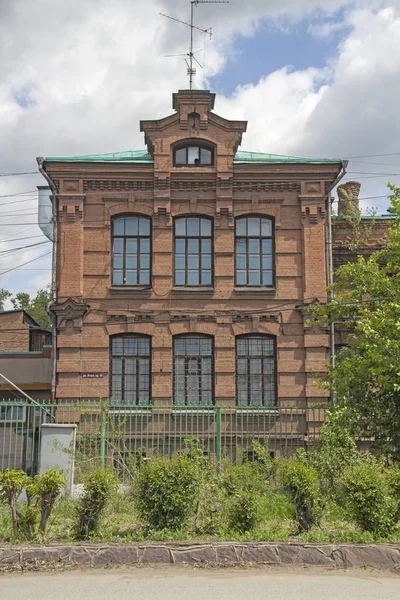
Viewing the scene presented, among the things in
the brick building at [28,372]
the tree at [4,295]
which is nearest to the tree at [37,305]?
the tree at [4,295]

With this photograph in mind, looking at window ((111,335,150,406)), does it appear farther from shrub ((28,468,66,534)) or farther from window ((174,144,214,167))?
shrub ((28,468,66,534))

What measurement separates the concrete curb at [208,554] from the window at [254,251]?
11.4 m

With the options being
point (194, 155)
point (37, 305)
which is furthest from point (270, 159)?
point (37, 305)

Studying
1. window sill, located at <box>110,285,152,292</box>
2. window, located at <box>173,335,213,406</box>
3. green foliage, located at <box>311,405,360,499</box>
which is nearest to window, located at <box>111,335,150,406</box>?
window, located at <box>173,335,213,406</box>

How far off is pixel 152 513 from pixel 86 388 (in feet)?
30.8

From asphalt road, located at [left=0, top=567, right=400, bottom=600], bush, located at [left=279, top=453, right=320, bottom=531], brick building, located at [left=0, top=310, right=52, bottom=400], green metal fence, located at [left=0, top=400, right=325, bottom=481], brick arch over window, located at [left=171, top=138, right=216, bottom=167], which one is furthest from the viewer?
brick arch over window, located at [left=171, top=138, right=216, bottom=167]

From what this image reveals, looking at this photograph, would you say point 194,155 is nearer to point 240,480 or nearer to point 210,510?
point 240,480

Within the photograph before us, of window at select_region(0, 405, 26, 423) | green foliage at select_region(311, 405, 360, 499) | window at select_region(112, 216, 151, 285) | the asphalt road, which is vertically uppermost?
window at select_region(112, 216, 151, 285)

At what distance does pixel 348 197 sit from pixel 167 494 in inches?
545

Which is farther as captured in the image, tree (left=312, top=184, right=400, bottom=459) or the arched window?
the arched window

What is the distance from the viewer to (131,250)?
1902cm

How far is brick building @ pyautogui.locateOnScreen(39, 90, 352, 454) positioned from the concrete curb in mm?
9827

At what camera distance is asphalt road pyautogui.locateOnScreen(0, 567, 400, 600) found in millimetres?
6980

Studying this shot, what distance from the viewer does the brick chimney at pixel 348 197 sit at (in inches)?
784
